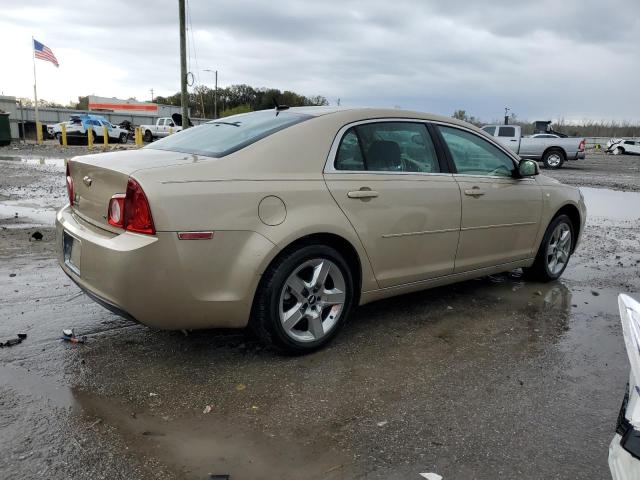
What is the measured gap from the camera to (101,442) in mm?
2646

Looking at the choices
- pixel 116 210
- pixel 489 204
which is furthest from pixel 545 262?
pixel 116 210

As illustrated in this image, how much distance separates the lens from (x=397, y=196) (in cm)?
397

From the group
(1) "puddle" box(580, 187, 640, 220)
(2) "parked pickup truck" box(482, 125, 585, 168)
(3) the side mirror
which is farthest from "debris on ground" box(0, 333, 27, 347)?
(2) "parked pickup truck" box(482, 125, 585, 168)

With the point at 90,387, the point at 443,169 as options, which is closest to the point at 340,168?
the point at 443,169

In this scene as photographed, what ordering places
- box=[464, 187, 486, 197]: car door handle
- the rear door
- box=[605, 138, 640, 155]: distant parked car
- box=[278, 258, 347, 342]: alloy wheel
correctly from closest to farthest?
1. box=[278, 258, 347, 342]: alloy wheel
2. the rear door
3. box=[464, 187, 486, 197]: car door handle
4. box=[605, 138, 640, 155]: distant parked car

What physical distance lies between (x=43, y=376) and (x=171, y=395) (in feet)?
2.73

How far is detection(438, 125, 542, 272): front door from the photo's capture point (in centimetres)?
454

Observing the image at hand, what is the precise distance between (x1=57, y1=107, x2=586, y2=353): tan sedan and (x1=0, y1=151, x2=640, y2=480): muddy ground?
1.24 feet

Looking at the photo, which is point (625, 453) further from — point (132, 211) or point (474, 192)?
point (474, 192)

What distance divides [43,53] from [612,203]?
33.6 metres

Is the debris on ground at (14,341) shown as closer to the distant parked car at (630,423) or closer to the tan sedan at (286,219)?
the tan sedan at (286,219)

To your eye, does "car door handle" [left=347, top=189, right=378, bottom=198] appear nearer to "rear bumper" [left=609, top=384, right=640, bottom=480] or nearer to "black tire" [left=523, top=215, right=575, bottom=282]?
"rear bumper" [left=609, top=384, right=640, bottom=480]

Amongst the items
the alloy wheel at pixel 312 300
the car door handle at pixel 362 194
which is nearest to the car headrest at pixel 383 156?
the car door handle at pixel 362 194

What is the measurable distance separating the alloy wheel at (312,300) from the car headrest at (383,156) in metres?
0.85
